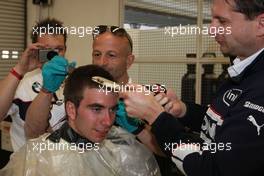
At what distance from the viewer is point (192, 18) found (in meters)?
2.42

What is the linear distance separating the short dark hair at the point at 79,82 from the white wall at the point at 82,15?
1.27m

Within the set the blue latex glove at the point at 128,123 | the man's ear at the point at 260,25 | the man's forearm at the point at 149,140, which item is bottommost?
the man's forearm at the point at 149,140

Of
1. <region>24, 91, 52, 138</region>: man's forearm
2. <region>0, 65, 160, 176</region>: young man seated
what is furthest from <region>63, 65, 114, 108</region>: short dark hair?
<region>24, 91, 52, 138</region>: man's forearm

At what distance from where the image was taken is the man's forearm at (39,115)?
62.6 inches

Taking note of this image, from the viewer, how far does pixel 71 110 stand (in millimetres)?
1529

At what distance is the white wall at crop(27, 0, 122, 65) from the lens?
2.77 m

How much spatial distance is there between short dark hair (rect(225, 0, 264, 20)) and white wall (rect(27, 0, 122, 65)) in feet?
5.73

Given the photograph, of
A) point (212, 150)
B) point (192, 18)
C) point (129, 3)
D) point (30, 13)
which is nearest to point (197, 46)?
point (192, 18)

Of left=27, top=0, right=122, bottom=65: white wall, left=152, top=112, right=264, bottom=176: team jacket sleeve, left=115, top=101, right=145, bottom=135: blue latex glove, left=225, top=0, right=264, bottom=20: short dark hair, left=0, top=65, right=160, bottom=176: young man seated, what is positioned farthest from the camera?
left=27, top=0, right=122, bottom=65: white wall

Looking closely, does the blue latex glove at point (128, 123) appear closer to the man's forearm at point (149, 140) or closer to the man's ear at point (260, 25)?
the man's forearm at point (149, 140)

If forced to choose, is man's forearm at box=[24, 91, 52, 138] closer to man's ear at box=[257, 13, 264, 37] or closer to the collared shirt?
the collared shirt

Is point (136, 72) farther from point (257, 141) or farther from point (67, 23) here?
point (257, 141)

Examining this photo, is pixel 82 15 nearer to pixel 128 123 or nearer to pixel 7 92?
pixel 7 92

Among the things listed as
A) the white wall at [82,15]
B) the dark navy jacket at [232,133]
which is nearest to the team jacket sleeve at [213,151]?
the dark navy jacket at [232,133]
